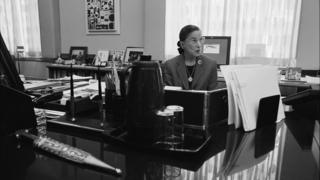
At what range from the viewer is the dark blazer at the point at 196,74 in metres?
2.00

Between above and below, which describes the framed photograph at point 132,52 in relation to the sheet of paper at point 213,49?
below

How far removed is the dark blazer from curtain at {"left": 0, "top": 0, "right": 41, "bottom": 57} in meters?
3.54

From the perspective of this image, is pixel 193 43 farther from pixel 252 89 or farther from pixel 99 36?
pixel 99 36

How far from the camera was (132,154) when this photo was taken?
73cm

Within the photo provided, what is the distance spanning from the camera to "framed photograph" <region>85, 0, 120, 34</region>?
3.99m

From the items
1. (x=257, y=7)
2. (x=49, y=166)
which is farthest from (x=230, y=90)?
(x=257, y=7)

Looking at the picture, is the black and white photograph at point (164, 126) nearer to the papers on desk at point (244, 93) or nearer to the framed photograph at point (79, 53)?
the papers on desk at point (244, 93)

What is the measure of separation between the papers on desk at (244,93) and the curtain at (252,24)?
232 cm

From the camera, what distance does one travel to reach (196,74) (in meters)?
2.06

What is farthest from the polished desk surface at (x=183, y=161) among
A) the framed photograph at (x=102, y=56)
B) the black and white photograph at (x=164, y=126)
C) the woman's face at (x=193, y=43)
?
the framed photograph at (x=102, y=56)

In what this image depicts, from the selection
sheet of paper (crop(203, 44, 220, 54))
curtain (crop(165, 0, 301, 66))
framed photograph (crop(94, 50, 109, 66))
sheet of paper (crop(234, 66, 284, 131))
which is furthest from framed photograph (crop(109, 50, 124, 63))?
sheet of paper (crop(234, 66, 284, 131))

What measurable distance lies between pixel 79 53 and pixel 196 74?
2.82 meters

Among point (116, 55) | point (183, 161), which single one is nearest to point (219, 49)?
point (116, 55)

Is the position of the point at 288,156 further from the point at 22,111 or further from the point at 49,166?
the point at 22,111
